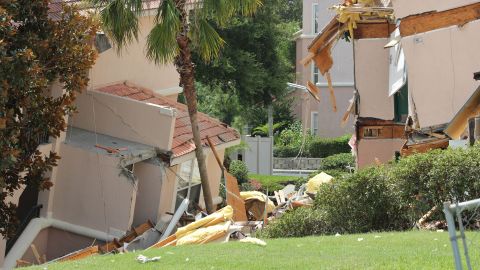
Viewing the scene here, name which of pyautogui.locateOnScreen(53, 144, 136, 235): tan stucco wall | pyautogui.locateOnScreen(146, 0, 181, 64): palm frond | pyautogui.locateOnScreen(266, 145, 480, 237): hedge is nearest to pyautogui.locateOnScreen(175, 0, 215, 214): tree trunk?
pyautogui.locateOnScreen(146, 0, 181, 64): palm frond

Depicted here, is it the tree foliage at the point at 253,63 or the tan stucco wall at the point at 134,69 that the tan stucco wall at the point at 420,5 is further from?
the tree foliage at the point at 253,63

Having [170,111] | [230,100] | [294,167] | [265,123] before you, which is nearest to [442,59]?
[170,111]

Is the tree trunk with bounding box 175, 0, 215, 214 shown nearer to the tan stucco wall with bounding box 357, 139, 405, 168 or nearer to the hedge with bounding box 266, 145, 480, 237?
the hedge with bounding box 266, 145, 480, 237

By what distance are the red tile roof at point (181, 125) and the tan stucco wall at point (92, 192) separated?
150 centimetres

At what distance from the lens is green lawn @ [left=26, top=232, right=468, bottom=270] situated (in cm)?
991

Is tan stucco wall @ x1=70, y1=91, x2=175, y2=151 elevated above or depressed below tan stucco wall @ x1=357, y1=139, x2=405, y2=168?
above

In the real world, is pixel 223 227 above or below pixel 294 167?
above

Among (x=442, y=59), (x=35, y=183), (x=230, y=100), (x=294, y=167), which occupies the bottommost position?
Answer: (x=294, y=167)

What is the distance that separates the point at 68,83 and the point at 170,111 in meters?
5.12

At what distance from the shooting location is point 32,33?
524 inches

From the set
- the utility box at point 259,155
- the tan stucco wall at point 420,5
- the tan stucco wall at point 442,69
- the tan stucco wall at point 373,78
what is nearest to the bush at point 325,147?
the utility box at point 259,155

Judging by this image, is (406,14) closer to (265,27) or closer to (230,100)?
(265,27)

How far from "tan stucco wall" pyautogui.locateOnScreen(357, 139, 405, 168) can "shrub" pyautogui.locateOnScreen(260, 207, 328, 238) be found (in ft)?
23.5

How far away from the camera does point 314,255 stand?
36.1 ft
